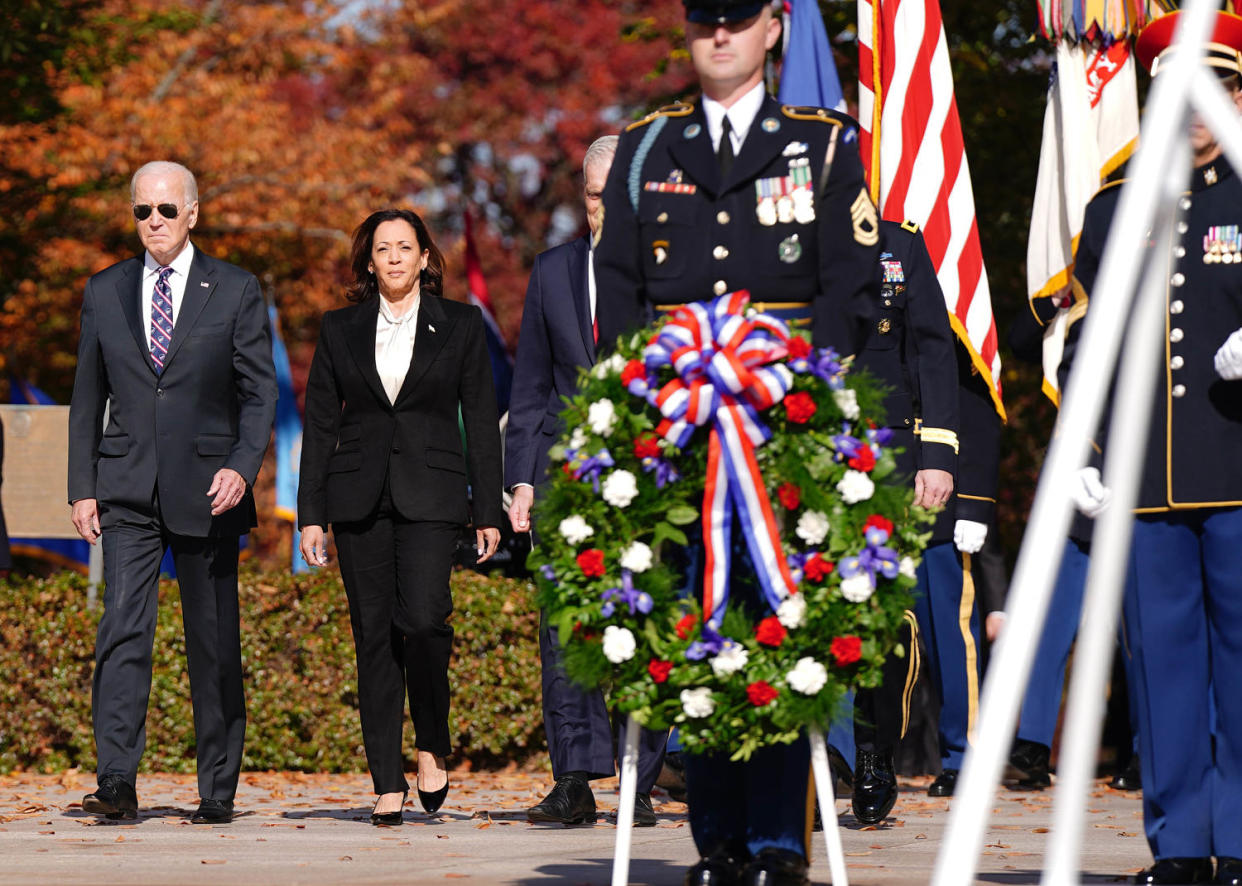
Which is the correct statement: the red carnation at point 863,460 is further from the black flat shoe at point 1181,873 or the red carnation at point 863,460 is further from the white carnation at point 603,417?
the black flat shoe at point 1181,873

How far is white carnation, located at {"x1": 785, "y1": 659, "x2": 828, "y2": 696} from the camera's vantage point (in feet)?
15.5

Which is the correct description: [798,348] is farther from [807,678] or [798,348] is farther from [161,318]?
[161,318]

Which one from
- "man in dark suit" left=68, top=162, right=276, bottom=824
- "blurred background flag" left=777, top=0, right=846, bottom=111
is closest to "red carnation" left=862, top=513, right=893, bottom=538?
"man in dark suit" left=68, top=162, right=276, bottom=824

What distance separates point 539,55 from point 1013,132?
16.3 m

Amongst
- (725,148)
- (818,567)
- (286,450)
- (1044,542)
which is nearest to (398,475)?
(725,148)

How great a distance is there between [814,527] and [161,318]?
3.99m

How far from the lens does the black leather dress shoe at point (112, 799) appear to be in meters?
7.51

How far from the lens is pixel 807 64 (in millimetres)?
10992

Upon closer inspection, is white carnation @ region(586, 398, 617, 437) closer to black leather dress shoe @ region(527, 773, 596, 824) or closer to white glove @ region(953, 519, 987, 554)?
black leather dress shoe @ region(527, 773, 596, 824)

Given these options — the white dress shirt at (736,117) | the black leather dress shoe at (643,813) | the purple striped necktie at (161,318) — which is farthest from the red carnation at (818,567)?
the purple striped necktie at (161,318)

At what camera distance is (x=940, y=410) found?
23.7ft

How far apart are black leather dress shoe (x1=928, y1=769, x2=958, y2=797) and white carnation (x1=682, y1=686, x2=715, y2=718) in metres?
4.88

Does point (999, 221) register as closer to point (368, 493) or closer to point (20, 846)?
point (368, 493)

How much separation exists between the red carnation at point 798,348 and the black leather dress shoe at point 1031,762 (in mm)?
5298
